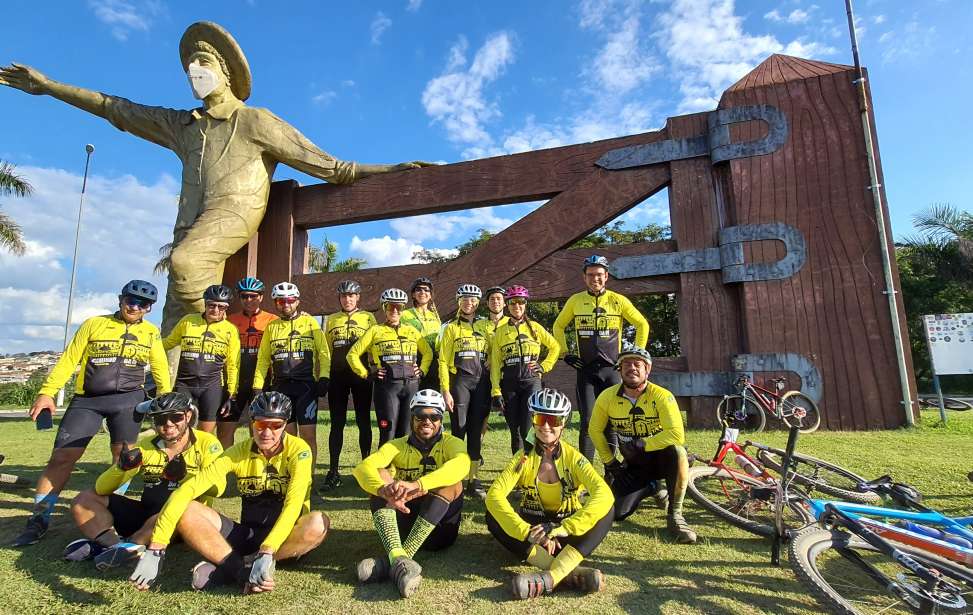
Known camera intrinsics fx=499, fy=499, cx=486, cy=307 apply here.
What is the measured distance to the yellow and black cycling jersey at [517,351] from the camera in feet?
17.1

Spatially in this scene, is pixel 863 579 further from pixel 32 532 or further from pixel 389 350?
pixel 32 532

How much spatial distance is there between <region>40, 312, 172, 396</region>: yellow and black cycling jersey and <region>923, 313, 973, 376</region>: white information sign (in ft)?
34.1

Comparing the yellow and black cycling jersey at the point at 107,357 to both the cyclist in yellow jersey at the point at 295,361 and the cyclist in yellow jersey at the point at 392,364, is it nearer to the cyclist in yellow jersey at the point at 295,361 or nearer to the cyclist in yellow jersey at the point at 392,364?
the cyclist in yellow jersey at the point at 295,361

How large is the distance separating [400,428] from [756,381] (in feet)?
16.4

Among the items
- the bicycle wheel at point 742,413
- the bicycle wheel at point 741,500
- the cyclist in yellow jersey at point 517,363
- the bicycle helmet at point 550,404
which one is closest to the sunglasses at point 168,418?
the bicycle helmet at point 550,404

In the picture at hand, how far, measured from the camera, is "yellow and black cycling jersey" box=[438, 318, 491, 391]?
537 cm

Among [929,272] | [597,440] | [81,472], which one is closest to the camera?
[597,440]

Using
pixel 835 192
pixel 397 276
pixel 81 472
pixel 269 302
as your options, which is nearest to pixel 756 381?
pixel 835 192

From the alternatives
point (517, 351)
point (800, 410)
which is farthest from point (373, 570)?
point (800, 410)

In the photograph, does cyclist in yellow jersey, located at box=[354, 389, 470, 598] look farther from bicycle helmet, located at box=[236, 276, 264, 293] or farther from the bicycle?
the bicycle

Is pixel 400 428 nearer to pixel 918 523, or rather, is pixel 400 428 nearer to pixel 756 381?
pixel 918 523

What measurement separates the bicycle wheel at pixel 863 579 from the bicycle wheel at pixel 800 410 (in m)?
3.88

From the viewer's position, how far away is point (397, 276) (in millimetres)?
8586

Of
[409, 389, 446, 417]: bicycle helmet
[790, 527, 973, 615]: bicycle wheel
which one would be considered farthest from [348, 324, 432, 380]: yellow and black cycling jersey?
[790, 527, 973, 615]: bicycle wheel
